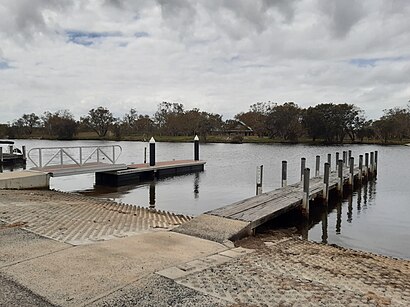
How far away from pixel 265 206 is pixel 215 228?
3.17 metres

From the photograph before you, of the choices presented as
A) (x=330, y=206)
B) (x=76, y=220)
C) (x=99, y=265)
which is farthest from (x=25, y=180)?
(x=330, y=206)

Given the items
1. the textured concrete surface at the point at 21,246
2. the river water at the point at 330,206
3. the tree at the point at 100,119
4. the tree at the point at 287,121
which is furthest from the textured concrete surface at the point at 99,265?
the tree at the point at 100,119

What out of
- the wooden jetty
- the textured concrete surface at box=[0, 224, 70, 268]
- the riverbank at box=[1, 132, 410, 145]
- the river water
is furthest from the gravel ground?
the riverbank at box=[1, 132, 410, 145]

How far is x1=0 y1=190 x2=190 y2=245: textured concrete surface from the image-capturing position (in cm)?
643

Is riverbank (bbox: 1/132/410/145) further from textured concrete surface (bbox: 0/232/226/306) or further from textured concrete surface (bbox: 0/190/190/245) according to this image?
textured concrete surface (bbox: 0/232/226/306)

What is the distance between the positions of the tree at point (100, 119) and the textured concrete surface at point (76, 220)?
72.9 meters

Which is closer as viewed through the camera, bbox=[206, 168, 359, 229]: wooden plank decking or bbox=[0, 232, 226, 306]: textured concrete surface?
bbox=[0, 232, 226, 306]: textured concrete surface

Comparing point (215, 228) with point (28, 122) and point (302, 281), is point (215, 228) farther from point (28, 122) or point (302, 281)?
point (28, 122)

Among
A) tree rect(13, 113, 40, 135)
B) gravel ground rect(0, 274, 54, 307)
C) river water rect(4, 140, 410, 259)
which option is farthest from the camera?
tree rect(13, 113, 40, 135)

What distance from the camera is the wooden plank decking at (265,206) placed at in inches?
325

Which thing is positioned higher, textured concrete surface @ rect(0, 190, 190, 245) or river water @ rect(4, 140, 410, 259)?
textured concrete surface @ rect(0, 190, 190, 245)

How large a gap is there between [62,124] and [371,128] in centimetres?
5981

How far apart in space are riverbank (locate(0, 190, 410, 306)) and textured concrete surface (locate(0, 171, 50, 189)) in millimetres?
6186

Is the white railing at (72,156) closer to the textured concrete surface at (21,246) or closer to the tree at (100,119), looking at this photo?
the textured concrete surface at (21,246)
